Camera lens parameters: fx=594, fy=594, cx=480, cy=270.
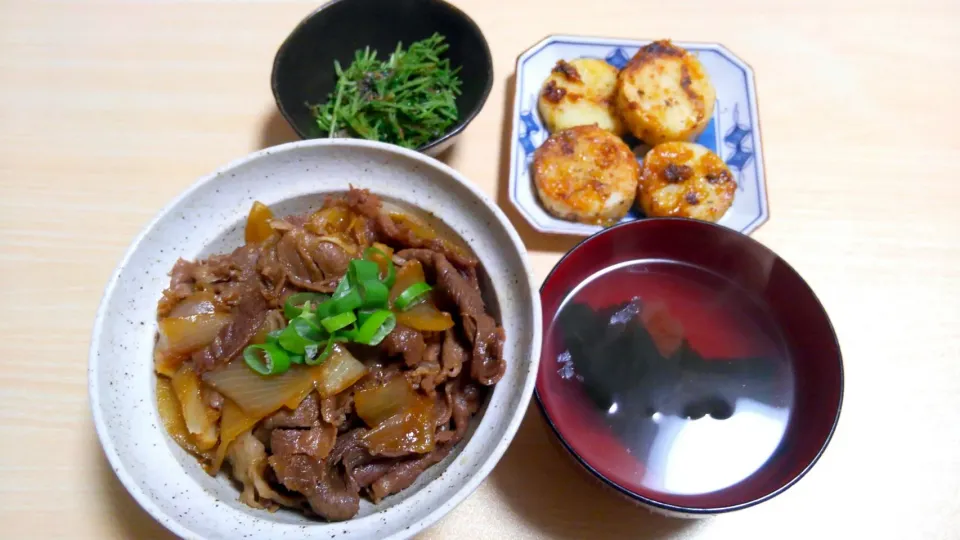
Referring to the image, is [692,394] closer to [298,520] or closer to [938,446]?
[938,446]

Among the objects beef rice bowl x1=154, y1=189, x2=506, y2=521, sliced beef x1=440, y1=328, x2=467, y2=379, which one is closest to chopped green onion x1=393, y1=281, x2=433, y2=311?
beef rice bowl x1=154, y1=189, x2=506, y2=521

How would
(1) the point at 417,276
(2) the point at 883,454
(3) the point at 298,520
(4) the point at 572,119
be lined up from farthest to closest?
(4) the point at 572,119 < (2) the point at 883,454 < (1) the point at 417,276 < (3) the point at 298,520

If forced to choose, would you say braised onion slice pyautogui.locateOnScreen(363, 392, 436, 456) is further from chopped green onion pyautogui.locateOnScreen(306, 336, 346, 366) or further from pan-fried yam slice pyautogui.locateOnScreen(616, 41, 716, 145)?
pan-fried yam slice pyautogui.locateOnScreen(616, 41, 716, 145)

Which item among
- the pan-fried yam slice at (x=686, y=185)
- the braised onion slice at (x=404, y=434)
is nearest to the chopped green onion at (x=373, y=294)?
the braised onion slice at (x=404, y=434)

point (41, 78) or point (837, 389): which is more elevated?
point (41, 78)

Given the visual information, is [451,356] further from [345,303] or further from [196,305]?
[196,305]

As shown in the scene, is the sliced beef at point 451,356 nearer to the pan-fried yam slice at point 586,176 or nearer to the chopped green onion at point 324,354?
the chopped green onion at point 324,354

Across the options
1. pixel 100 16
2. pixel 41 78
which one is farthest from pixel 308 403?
pixel 100 16
